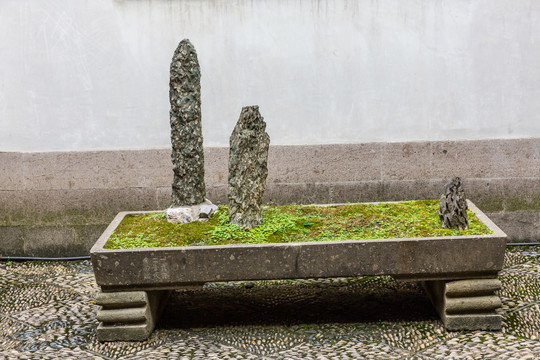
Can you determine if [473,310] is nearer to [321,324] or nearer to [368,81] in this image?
[321,324]

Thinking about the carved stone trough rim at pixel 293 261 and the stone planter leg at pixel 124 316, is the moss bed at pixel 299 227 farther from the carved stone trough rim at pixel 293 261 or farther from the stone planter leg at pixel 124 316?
the stone planter leg at pixel 124 316

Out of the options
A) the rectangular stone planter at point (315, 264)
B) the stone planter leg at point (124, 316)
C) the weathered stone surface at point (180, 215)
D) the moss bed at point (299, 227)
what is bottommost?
the stone planter leg at point (124, 316)

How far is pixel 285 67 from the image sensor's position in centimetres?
571

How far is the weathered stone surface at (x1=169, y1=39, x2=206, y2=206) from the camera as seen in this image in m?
4.45

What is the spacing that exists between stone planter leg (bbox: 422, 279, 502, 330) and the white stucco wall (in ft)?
6.97

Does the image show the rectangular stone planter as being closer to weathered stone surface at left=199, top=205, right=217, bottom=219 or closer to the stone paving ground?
the stone paving ground

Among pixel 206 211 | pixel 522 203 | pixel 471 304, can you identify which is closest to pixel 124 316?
pixel 206 211

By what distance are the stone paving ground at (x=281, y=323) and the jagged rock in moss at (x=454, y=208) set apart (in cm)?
67

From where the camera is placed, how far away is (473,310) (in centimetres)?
399

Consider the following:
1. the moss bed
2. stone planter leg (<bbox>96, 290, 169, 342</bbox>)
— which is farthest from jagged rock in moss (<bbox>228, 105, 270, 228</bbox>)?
stone planter leg (<bbox>96, 290, 169, 342</bbox>)

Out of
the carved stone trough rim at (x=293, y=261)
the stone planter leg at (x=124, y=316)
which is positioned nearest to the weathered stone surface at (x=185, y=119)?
the carved stone trough rim at (x=293, y=261)

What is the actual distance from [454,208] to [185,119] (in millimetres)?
1975

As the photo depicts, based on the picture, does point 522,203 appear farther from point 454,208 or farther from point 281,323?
point 281,323

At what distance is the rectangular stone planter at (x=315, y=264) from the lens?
12.8ft
